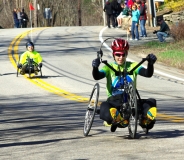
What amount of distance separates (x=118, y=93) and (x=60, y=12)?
239ft

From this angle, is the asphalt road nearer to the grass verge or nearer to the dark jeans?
the grass verge

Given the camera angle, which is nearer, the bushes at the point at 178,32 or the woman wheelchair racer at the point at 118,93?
the woman wheelchair racer at the point at 118,93

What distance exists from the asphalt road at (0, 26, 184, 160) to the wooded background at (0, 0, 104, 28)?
152 ft

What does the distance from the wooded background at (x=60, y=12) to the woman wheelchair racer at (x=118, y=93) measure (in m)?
65.6

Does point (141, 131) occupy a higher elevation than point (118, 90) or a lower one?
lower

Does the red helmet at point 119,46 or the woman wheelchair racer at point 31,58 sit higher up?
the red helmet at point 119,46

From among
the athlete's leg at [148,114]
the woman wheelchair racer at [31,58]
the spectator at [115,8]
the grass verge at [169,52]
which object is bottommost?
the grass verge at [169,52]

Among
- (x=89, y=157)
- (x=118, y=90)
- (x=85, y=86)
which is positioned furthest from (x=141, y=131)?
(x=85, y=86)

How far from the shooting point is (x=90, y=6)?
8756 centimetres

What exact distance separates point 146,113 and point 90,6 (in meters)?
78.0

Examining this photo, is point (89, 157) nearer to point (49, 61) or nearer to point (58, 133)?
point (58, 133)

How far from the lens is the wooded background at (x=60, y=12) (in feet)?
258

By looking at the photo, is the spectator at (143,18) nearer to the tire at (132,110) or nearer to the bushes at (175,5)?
the bushes at (175,5)

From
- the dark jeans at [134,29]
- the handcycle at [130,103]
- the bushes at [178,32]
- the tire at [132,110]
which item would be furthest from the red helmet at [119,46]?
the dark jeans at [134,29]
